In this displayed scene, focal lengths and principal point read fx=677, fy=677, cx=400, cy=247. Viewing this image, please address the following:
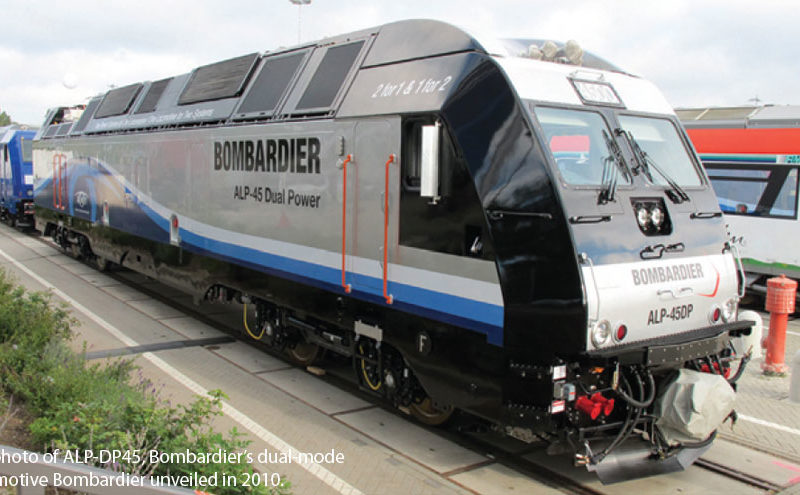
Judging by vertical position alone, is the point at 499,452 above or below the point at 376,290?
below

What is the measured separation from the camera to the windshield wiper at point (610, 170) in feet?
16.6

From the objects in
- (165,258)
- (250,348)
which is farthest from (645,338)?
(165,258)

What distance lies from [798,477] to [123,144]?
36.4ft

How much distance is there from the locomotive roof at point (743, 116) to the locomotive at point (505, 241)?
26.1 feet

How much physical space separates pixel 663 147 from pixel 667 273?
4.55 feet

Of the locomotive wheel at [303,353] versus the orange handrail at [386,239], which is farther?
the locomotive wheel at [303,353]

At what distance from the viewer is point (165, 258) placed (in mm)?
10578

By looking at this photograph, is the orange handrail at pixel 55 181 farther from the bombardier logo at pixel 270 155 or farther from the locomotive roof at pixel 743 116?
the locomotive roof at pixel 743 116

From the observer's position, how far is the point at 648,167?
557cm

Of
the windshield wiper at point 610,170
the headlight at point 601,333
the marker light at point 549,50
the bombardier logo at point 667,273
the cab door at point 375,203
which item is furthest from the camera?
the cab door at point 375,203

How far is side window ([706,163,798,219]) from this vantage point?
12402mm

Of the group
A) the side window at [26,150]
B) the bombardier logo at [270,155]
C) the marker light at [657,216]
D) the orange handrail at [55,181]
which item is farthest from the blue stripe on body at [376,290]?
the side window at [26,150]

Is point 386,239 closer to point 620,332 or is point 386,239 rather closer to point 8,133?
point 620,332

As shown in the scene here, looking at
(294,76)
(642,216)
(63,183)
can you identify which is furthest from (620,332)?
(63,183)
